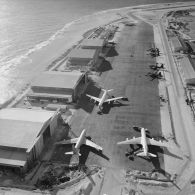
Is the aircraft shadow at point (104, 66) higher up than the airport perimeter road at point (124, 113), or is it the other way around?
the aircraft shadow at point (104, 66)

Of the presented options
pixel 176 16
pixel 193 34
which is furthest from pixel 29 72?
pixel 176 16

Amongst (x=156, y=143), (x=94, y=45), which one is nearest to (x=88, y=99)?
(x=156, y=143)

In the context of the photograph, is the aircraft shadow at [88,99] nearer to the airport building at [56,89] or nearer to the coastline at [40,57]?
the airport building at [56,89]

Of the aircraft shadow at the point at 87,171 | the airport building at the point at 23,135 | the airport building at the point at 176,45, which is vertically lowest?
the aircraft shadow at the point at 87,171

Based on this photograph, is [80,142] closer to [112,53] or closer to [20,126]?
[20,126]

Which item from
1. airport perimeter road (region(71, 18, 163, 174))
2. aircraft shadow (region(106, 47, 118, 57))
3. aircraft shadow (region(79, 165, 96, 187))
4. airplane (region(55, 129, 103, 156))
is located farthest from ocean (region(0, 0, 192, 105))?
aircraft shadow (region(79, 165, 96, 187))

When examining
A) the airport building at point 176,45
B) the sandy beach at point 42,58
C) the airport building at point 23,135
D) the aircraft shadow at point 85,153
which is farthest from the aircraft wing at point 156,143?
the airport building at point 176,45
